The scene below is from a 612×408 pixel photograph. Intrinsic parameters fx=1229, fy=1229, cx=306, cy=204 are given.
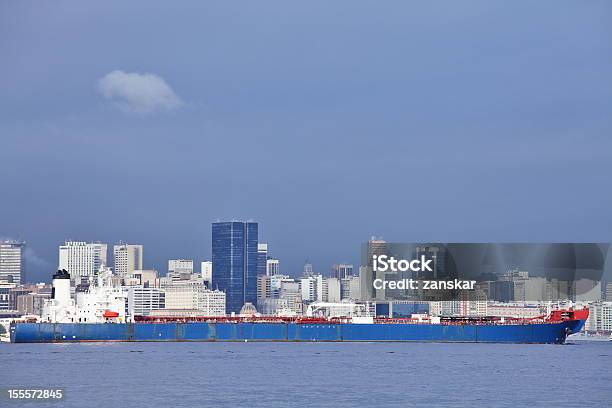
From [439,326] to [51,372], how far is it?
48285 mm

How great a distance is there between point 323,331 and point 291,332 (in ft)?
9.10

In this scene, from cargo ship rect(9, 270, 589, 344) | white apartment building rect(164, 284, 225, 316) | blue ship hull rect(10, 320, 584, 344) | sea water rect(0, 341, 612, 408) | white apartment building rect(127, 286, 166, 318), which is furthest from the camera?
white apartment building rect(164, 284, 225, 316)

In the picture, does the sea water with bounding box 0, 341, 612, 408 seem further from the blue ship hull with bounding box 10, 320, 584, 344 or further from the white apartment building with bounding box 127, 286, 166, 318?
the white apartment building with bounding box 127, 286, 166, 318

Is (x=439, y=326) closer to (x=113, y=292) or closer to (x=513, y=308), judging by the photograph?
(x=113, y=292)

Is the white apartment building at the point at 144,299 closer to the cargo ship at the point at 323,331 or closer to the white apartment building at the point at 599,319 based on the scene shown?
the white apartment building at the point at 599,319

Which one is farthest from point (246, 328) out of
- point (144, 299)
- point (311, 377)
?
point (144, 299)

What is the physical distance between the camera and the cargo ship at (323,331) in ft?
333

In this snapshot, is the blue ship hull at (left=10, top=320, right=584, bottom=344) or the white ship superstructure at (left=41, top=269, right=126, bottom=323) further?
the white ship superstructure at (left=41, top=269, right=126, bottom=323)

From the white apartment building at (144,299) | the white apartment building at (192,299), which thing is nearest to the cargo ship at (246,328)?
the white apartment building at (144,299)

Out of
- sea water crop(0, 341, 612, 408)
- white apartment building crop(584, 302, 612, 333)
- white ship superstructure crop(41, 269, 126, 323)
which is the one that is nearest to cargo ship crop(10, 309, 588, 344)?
white ship superstructure crop(41, 269, 126, 323)

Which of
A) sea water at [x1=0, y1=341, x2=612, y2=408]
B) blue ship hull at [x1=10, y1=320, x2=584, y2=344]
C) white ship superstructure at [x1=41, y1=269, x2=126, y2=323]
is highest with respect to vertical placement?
white ship superstructure at [x1=41, y1=269, x2=126, y2=323]

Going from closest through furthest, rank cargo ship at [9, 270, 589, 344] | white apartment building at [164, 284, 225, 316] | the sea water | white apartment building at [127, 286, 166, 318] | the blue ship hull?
the sea water < the blue ship hull < cargo ship at [9, 270, 589, 344] < white apartment building at [127, 286, 166, 318] < white apartment building at [164, 284, 225, 316]

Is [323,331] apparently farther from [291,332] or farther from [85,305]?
[85,305]

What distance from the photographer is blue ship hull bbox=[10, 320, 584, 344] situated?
333ft
